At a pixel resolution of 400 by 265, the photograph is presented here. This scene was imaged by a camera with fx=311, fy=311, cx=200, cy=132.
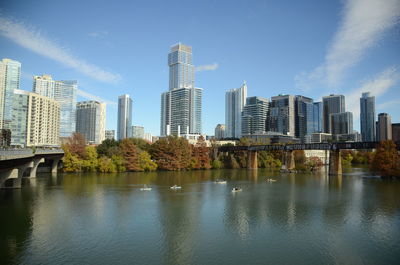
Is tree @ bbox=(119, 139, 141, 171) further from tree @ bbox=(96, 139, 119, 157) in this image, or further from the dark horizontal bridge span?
the dark horizontal bridge span

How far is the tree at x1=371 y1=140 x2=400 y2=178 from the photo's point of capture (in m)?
81.6

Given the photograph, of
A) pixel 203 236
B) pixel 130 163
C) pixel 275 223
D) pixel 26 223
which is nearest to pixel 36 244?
pixel 26 223

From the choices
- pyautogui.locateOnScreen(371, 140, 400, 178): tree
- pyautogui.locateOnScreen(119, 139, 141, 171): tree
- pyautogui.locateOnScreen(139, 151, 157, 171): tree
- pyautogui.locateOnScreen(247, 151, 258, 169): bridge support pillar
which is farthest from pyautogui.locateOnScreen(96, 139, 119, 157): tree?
pyautogui.locateOnScreen(371, 140, 400, 178): tree

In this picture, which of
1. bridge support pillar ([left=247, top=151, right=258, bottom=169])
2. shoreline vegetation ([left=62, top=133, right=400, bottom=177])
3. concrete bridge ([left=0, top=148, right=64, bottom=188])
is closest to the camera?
concrete bridge ([left=0, top=148, right=64, bottom=188])

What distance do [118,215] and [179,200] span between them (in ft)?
45.1

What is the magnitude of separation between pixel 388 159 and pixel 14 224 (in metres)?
85.4

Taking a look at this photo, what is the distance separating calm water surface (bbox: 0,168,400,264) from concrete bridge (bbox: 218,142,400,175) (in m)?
44.8

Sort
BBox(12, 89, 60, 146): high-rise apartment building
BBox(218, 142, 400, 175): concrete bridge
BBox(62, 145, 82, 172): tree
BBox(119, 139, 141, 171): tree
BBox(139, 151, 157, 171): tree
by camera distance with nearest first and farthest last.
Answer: BBox(218, 142, 400, 175): concrete bridge
BBox(62, 145, 82, 172): tree
BBox(119, 139, 141, 171): tree
BBox(139, 151, 157, 171): tree
BBox(12, 89, 60, 146): high-rise apartment building

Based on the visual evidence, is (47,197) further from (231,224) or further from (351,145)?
(351,145)

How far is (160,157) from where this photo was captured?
12169 cm

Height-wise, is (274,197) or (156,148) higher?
(156,148)

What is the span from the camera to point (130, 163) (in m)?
112

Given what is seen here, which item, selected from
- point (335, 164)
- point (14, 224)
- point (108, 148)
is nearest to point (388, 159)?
point (335, 164)

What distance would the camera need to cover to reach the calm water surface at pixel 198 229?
87.0 feet
